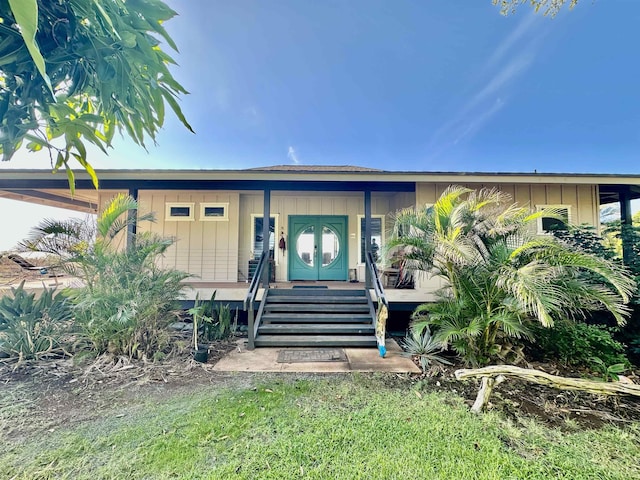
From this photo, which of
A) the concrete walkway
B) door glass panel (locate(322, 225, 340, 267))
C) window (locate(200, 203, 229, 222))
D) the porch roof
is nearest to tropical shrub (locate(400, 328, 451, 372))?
the concrete walkway

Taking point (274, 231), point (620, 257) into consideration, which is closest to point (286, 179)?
point (274, 231)

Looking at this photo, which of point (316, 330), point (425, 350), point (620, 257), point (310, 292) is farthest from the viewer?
point (310, 292)

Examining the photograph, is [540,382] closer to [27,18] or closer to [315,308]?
[315,308]

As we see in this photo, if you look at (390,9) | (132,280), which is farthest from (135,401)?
(390,9)

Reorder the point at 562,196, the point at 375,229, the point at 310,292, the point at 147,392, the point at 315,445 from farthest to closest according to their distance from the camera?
the point at 375,229
the point at 562,196
the point at 310,292
the point at 147,392
the point at 315,445

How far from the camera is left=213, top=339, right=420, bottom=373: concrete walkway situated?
4.02m

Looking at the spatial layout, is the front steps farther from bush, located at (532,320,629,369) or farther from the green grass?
bush, located at (532,320,629,369)

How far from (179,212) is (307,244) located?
3.92 m

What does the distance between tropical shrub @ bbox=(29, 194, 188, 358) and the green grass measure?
58.8 inches

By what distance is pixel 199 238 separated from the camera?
8.31 m

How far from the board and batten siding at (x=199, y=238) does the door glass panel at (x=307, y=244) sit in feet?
6.42

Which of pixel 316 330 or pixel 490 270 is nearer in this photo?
pixel 490 270

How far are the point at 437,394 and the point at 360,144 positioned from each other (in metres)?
17.2

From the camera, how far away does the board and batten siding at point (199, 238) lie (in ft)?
27.0
